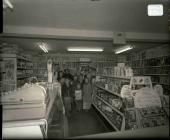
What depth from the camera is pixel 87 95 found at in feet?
17.2

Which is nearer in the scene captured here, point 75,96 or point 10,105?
point 10,105

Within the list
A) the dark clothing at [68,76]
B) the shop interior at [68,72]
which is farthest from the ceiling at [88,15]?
the dark clothing at [68,76]

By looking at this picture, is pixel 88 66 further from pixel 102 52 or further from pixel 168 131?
pixel 168 131

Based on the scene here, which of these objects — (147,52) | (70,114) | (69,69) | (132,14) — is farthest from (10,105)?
(147,52)

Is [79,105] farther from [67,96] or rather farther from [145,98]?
[145,98]

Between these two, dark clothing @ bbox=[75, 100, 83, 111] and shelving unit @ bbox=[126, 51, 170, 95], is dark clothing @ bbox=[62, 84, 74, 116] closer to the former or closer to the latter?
dark clothing @ bbox=[75, 100, 83, 111]

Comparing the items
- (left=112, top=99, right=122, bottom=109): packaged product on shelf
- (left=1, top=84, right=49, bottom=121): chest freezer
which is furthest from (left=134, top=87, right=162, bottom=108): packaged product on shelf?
(left=1, top=84, right=49, bottom=121): chest freezer

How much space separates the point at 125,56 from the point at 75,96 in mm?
2694

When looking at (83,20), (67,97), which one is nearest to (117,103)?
(67,97)

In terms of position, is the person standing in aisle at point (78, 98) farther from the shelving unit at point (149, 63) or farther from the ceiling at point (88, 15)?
the ceiling at point (88, 15)

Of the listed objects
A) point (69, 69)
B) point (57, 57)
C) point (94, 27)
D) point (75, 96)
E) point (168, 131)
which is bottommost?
point (75, 96)

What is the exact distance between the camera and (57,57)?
455 cm

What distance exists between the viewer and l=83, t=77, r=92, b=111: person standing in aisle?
5070mm

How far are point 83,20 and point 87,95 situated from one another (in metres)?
3.12
